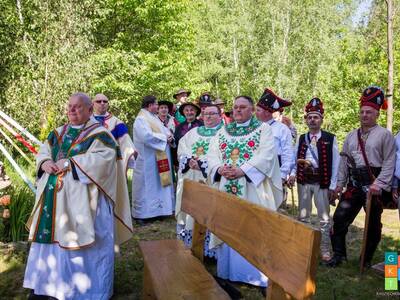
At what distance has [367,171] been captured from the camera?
4.97m

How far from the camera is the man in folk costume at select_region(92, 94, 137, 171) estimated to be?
239 inches

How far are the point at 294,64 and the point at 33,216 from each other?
26.2 meters

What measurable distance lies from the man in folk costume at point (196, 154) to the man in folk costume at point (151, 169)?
1.84 meters

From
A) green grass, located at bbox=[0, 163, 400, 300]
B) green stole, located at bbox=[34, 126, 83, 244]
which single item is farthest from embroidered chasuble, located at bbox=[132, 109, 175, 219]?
green stole, located at bbox=[34, 126, 83, 244]

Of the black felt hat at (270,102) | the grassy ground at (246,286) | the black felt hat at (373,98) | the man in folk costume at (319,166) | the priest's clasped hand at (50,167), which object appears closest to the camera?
the priest's clasped hand at (50,167)

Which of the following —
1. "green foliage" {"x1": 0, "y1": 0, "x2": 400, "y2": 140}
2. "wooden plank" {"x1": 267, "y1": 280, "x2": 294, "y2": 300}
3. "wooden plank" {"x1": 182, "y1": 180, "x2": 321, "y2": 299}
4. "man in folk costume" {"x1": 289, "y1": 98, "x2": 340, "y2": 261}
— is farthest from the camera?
"green foliage" {"x1": 0, "y1": 0, "x2": 400, "y2": 140}

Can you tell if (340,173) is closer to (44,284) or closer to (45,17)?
(44,284)

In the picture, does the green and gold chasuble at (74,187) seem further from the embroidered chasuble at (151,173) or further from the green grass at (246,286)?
the embroidered chasuble at (151,173)

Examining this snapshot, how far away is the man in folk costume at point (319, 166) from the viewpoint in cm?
562

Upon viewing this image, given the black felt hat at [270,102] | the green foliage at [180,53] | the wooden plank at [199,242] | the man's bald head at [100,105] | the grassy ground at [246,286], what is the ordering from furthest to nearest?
the green foliage at [180,53], the man's bald head at [100,105], the black felt hat at [270,102], the grassy ground at [246,286], the wooden plank at [199,242]

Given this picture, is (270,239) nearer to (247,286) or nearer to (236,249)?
(236,249)

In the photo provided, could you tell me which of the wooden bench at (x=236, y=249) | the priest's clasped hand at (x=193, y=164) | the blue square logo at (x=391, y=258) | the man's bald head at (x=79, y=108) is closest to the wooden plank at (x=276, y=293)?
the wooden bench at (x=236, y=249)

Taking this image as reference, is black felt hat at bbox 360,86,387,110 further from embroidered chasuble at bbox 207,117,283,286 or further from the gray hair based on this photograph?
the gray hair

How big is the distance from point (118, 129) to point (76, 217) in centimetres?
265
